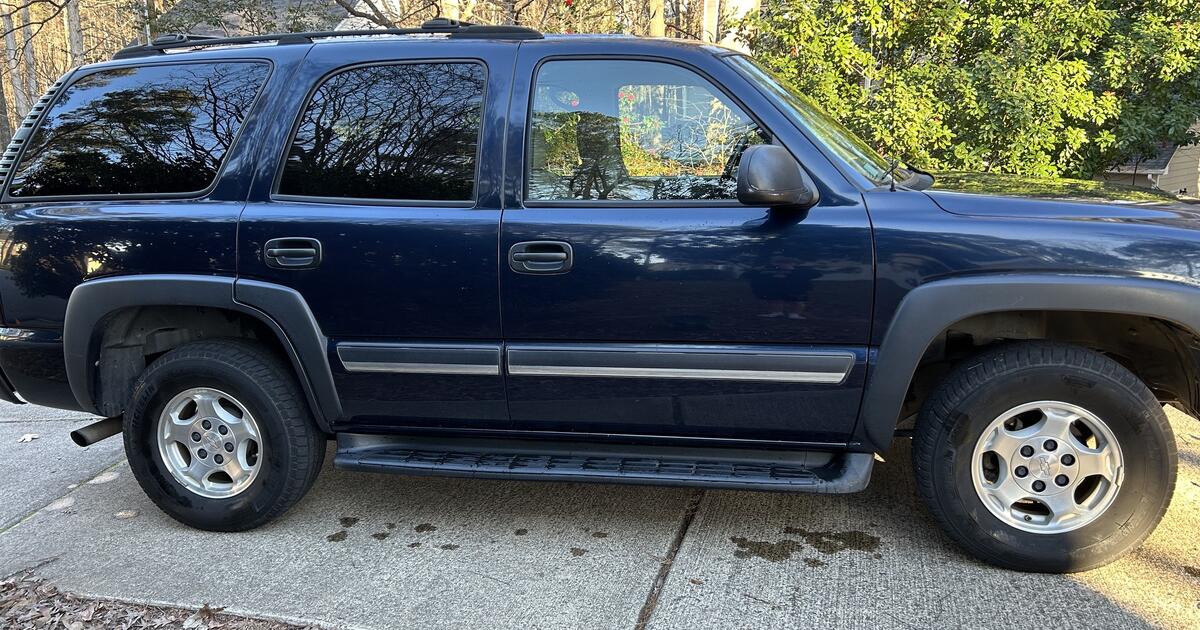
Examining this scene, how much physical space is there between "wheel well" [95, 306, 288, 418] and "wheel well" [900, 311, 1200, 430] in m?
2.53

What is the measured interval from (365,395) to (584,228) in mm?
1105

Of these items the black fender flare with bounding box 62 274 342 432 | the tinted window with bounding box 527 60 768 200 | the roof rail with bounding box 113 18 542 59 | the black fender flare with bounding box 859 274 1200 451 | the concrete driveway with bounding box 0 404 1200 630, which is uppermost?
the roof rail with bounding box 113 18 542 59

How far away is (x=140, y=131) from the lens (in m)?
3.41

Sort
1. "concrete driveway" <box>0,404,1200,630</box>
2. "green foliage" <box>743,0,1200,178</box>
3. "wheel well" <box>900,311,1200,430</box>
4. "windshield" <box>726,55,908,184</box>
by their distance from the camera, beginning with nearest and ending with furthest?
"concrete driveway" <box>0,404,1200,630</box>
"wheel well" <box>900,311,1200,430</box>
"windshield" <box>726,55,908,184</box>
"green foliage" <box>743,0,1200,178</box>

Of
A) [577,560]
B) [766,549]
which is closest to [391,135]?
[577,560]

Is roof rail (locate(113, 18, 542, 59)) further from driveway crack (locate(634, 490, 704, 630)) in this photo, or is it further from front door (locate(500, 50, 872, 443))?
driveway crack (locate(634, 490, 704, 630))

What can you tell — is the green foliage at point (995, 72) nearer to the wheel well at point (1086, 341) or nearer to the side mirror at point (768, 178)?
the wheel well at point (1086, 341)

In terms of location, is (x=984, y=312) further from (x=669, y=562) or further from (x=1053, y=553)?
(x=669, y=562)

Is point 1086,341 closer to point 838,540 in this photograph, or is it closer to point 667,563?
point 838,540

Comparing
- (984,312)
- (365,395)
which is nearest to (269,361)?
(365,395)

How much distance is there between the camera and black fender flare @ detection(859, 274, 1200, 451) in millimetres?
2656

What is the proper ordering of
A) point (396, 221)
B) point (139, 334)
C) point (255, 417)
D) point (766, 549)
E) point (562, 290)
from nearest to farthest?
point (562, 290), point (396, 221), point (766, 549), point (255, 417), point (139, 334)

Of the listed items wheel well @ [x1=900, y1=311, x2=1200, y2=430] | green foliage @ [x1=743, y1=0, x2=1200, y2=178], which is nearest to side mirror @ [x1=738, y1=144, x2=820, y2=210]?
wheel well @ [x1=900, y1=311, x2=1200, y2=430]

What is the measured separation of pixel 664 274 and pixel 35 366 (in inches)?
103
